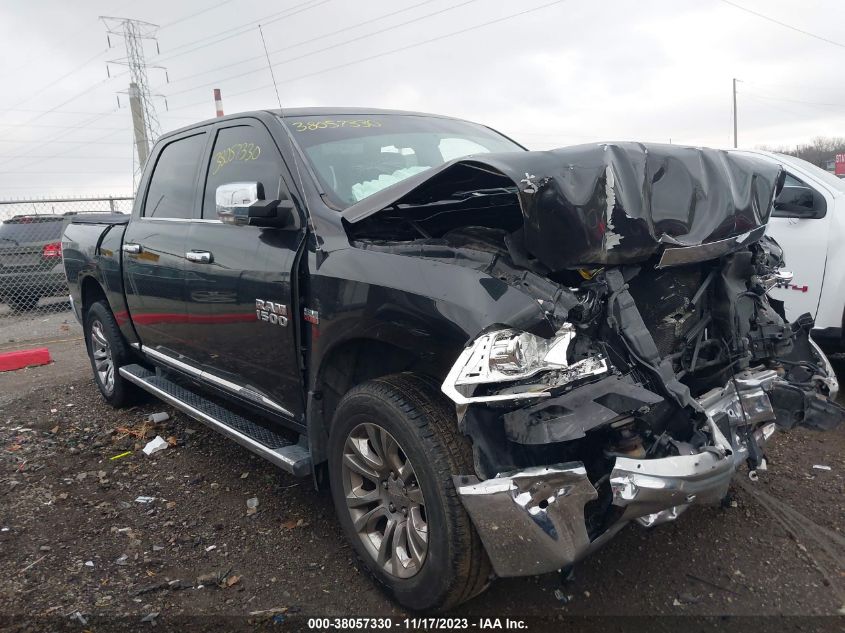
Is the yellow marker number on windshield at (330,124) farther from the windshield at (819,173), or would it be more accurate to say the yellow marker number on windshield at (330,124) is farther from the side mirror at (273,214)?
the windshield at (819,173)

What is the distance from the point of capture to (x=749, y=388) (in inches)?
97.6

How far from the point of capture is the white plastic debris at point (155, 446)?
4.52 m

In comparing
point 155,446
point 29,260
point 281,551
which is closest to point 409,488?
point 281,551

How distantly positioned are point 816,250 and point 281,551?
4.20 m

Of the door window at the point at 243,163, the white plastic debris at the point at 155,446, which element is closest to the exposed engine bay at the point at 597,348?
the door window at the point at 243,163

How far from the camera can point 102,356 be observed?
5.59m

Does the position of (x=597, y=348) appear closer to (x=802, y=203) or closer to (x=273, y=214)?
(x=273, y=214)

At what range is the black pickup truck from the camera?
81.8 inches

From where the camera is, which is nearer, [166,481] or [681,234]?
[681,234]

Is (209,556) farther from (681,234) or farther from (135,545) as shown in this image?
(681,234)

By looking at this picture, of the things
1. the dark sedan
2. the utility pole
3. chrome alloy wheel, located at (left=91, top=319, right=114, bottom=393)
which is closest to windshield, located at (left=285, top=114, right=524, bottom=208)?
chrome alloy wheel, located at (left=91, top=319, right=114, bottom=393)

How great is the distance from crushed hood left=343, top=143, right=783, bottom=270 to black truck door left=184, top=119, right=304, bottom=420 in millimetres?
676

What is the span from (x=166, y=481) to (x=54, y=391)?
9.34 feet

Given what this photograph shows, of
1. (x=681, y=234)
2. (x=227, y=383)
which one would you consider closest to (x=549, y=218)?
(x=681, y=234)
